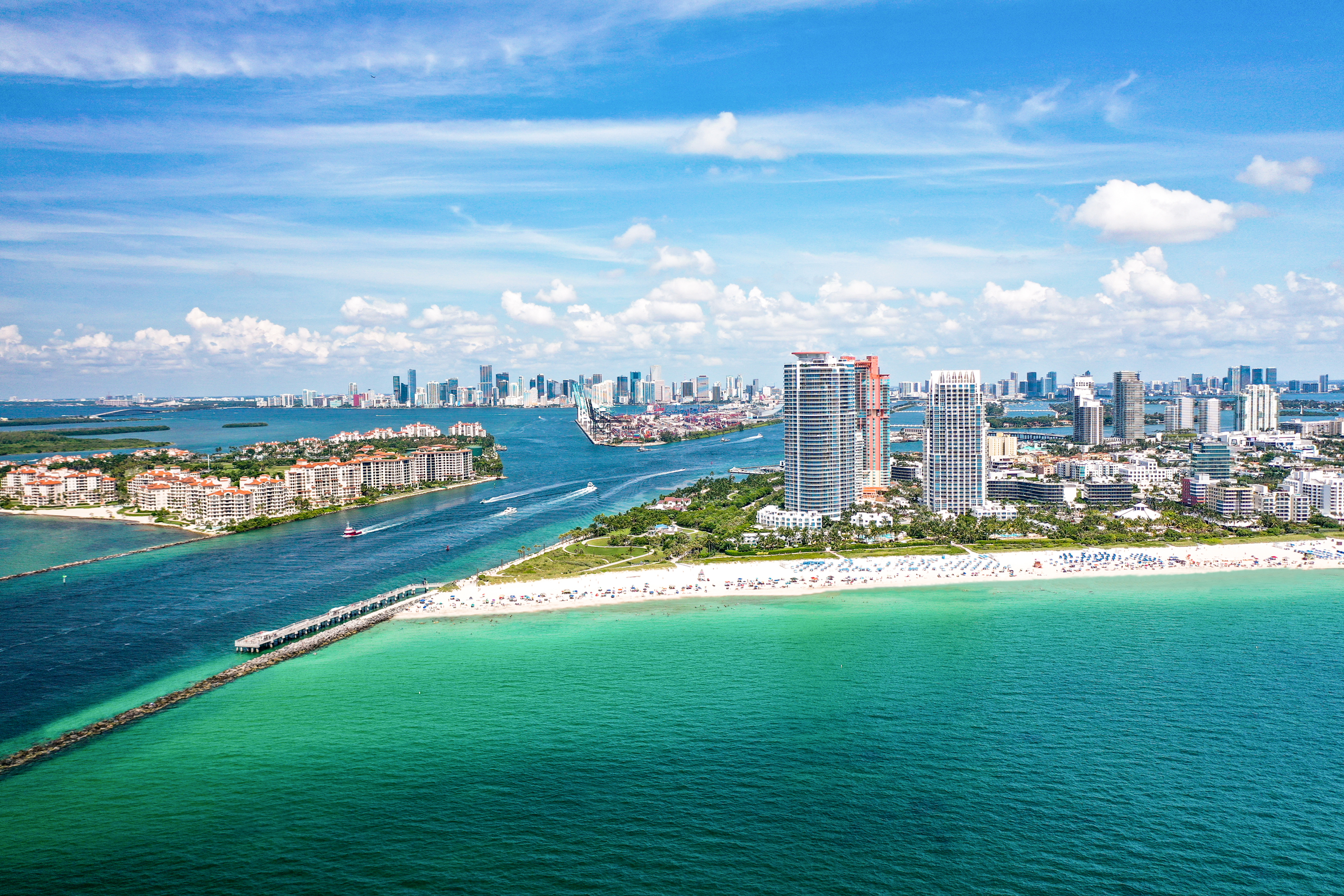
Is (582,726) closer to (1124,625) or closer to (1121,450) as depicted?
(1124,625)

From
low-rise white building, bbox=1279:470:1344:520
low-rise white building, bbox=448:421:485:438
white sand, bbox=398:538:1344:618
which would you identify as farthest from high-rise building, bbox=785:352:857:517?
low-rise white building, bbox=448:421:485:438

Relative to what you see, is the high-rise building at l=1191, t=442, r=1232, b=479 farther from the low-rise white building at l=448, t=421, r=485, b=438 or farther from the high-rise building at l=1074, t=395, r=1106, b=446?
the low-rise white building at l=448, t=421, r=485, b=438

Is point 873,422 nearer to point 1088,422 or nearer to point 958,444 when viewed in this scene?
point 958,444

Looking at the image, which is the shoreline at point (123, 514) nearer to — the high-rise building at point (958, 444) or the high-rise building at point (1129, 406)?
the high-rise building at point (958, 444)

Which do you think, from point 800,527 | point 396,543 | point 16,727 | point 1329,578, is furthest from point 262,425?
point 1329,578

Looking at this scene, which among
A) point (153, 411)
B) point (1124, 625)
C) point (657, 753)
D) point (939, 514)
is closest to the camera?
point (657, 753)

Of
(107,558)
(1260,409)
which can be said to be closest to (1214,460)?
(1260,409)
